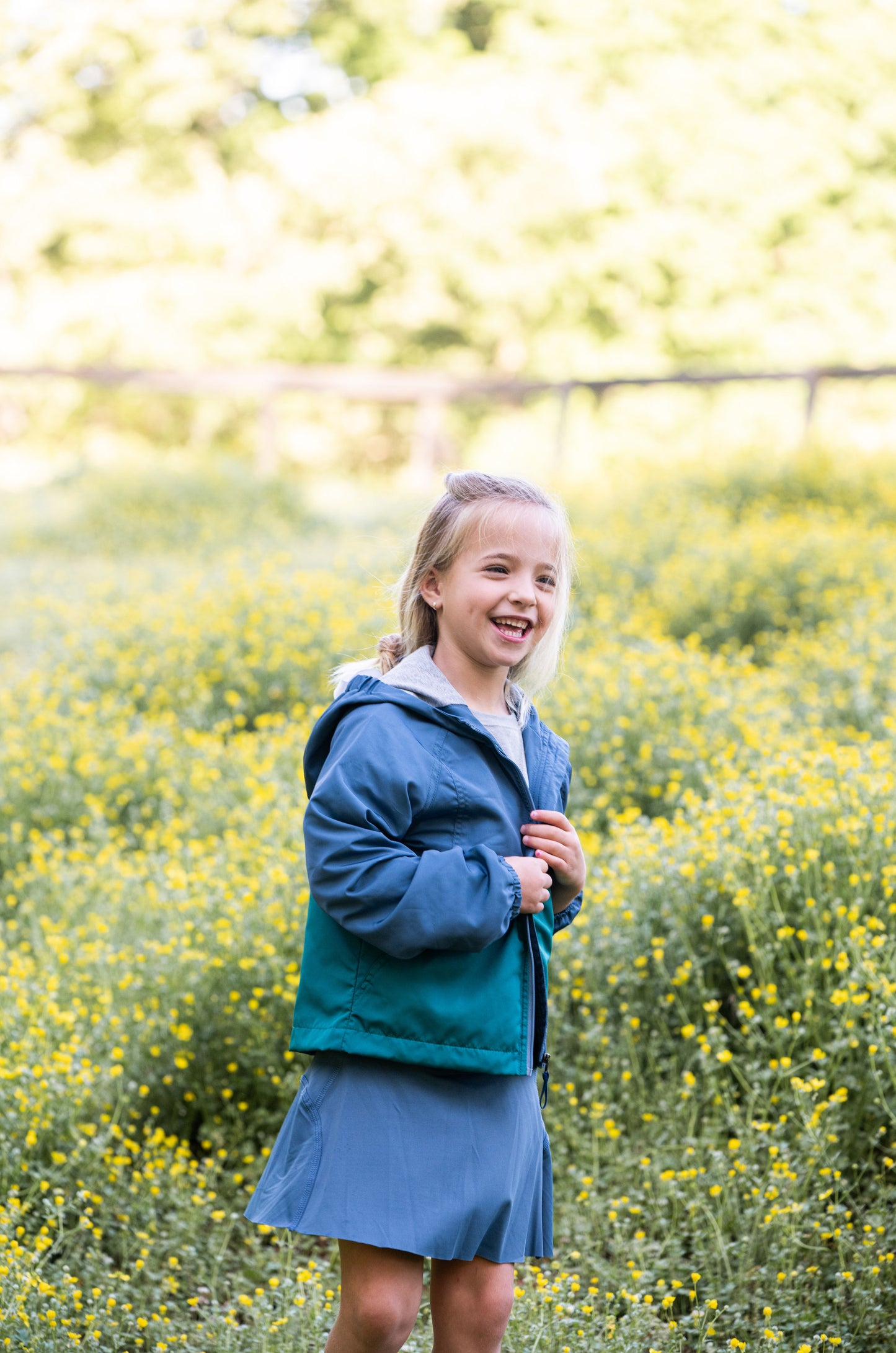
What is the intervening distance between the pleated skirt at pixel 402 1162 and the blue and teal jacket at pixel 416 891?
0.24 ft

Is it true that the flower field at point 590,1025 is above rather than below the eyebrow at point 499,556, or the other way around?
below

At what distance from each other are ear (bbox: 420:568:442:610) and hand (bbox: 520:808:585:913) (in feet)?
1.29

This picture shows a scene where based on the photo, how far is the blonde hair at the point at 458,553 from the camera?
2215 mm

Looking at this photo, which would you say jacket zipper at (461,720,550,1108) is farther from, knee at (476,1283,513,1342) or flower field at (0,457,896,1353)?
flower field at (0,457,896,1353)

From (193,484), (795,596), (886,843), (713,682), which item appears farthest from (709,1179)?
(193,484)

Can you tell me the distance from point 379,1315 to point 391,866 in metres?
0.68

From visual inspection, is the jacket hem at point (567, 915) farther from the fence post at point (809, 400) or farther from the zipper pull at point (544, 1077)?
the fence post at point (809, 400)

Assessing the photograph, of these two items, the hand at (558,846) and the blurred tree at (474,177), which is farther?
the blurred tree at (474,177)

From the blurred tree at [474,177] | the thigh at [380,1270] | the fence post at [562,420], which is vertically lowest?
the thigh at [380,1270]

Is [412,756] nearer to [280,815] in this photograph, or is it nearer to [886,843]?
[886,843]

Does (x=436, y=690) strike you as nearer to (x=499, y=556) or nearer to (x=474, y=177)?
(x=499, y=556)

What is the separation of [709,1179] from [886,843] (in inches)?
41.1

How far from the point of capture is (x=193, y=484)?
1308 centimetres

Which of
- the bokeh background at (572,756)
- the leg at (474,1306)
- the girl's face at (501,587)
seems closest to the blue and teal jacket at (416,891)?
the girl's face at (501,587)
